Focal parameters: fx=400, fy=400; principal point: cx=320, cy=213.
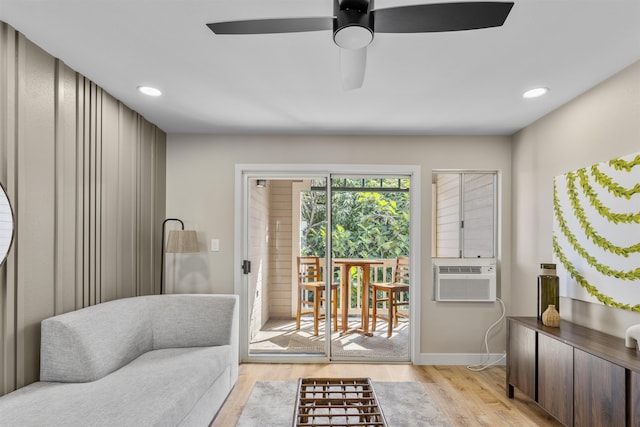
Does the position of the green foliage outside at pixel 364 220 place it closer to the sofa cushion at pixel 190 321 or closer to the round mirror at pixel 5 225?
the sofa cushion at pixel 190 321

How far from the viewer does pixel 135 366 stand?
265 centimetres

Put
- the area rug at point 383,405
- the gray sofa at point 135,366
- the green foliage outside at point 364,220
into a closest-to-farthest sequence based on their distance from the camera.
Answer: the gray sofa at point 135,366, the area rug at point 383,405, the green foliage outside at point 364,220

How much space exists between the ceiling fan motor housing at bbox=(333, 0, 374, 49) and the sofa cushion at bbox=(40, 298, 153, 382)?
2.19 metres

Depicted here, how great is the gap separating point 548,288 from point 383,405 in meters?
1.57

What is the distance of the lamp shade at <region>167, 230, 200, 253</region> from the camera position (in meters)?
3.79

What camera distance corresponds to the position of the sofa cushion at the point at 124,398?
1.85 meters

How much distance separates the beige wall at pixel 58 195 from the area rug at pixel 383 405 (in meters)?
1.41

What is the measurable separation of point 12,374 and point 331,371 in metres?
2.62

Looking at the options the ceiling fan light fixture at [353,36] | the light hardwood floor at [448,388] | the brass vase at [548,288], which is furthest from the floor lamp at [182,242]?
the brass vase at [548,288]

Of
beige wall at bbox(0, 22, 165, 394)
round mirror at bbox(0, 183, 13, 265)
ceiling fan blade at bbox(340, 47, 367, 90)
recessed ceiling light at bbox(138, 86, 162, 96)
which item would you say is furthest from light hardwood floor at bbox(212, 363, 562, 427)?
recessed ceiling light at bbox(138, 86, 162, 96)

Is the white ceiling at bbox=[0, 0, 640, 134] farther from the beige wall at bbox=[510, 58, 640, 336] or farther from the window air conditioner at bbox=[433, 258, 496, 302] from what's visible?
the window air conditioner at bbox=[433, 258, 496, 302]

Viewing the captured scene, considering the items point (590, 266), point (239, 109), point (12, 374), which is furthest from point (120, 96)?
point (590, 266)

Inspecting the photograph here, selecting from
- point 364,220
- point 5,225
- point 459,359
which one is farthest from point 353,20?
point 459,359

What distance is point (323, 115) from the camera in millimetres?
3609
